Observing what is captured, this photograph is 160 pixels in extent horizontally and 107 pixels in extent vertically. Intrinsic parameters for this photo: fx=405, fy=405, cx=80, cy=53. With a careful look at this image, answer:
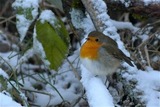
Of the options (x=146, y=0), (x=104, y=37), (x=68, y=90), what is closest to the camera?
(x=104, y=37)

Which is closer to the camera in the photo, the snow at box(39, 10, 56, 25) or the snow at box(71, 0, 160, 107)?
the snow at box(71, 0, 160, 107)

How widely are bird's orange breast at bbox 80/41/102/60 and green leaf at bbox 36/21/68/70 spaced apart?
5.7 inches

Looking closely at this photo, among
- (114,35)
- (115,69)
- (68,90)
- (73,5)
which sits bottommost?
(68,90)

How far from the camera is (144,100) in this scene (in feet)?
6.07

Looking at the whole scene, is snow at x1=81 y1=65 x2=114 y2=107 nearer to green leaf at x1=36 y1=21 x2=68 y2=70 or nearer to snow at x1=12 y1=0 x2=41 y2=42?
green leaf at x1=36 y1=21 x2=68 y2=70

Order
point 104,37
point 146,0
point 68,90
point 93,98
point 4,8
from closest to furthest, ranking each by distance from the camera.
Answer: point 93,98 → point 104,37 → point 146,0 → point 68,90 → point 4,8

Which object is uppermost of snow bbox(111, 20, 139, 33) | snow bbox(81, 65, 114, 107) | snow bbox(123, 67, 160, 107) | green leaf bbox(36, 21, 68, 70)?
green leaf bbox(36, 21, 68, 70)

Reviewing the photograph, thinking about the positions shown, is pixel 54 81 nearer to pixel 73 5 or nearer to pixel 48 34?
pixel 73 5

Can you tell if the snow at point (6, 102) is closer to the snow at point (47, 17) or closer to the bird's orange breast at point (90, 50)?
the snow at point (47, 17)

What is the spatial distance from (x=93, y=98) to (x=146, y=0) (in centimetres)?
78

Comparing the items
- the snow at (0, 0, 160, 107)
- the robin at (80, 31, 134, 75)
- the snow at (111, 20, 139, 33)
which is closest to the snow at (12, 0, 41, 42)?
the snow at (0, 0, 160, 107)

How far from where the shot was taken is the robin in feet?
6.54

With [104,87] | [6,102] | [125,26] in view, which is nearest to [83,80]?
[104,87]

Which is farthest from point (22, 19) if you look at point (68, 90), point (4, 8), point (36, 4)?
point (4, 8)
